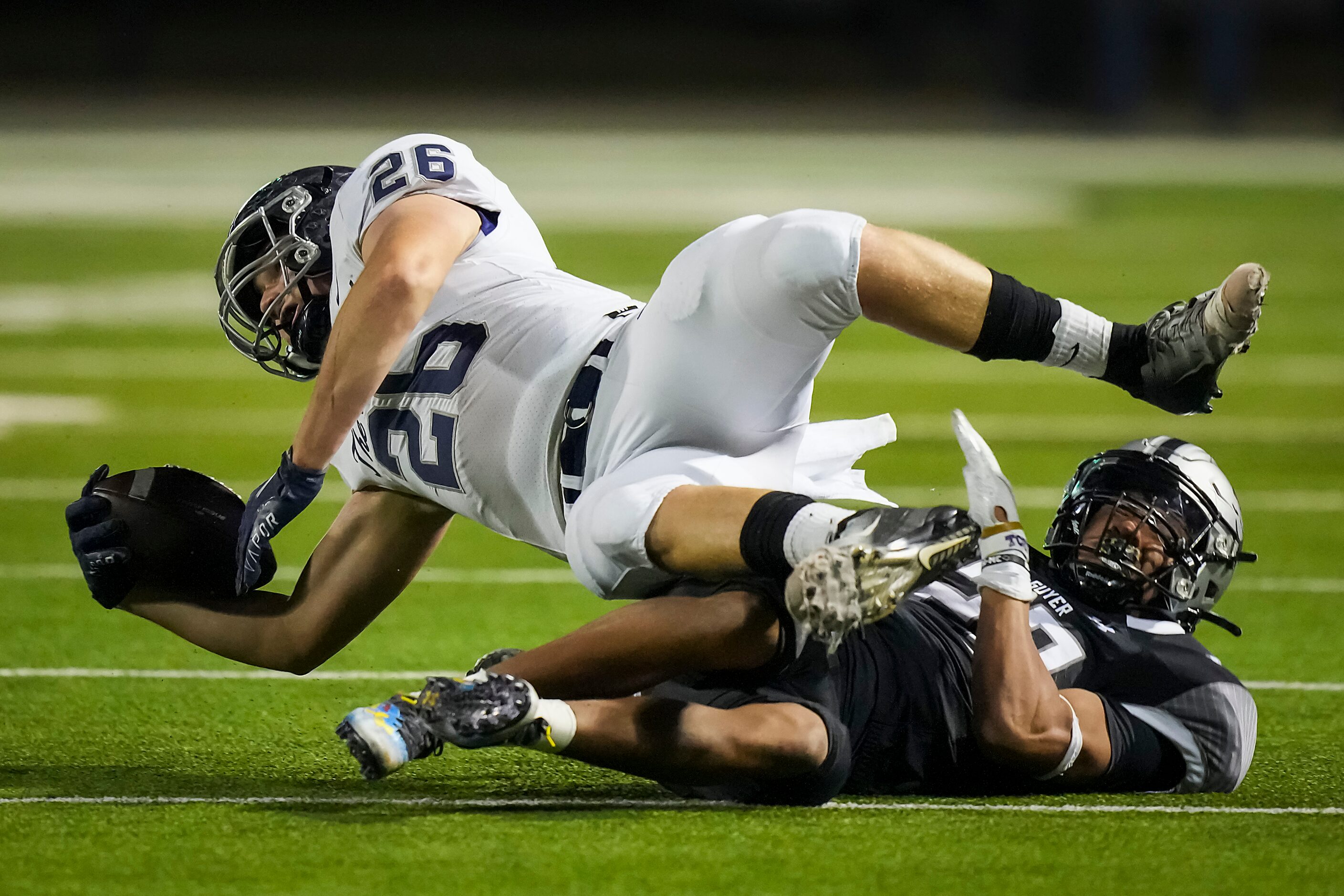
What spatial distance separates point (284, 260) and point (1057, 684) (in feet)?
5.82

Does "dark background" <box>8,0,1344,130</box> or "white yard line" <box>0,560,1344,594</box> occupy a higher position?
"dark background" <box>8,0,1344,130</box>

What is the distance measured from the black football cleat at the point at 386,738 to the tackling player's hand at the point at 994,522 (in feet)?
3.35

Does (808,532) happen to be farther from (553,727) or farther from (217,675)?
(217,675)

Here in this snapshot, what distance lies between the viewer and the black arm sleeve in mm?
3592

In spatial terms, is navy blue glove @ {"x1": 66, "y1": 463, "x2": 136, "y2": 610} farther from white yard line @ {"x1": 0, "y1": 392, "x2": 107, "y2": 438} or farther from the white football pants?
white yard line @ {"x1": 0, "y1": 392, "x2": 107, "y2": 438}

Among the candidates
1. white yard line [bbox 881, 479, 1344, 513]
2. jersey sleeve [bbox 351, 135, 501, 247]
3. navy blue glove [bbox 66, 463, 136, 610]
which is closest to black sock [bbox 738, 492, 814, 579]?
jersey sleeve [bbox 351, 135, 501, 247]

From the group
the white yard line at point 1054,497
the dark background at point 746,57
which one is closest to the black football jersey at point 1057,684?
the white yard line at point 1054,497

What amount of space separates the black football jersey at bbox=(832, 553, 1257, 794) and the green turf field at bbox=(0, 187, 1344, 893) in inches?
2.7

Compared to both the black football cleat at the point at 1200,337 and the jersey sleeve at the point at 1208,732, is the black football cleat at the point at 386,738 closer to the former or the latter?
the jersey sleeve at the point at 1208,732

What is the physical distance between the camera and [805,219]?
358 cm

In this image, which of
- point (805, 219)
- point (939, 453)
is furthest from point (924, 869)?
point (939, 453)

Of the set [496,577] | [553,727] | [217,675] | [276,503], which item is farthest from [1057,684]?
[496,577]

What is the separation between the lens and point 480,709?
10.7 ft

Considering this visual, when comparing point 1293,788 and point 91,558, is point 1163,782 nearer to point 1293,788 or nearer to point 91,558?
point 1293,788
